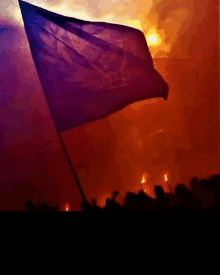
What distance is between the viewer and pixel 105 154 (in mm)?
4355

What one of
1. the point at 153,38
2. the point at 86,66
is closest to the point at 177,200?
the point at 86,66

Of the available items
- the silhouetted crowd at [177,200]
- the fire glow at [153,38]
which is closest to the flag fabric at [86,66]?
the fire glow at [153,38]

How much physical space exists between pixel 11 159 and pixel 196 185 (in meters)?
2.85

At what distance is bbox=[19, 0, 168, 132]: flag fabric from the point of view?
3.61 meters

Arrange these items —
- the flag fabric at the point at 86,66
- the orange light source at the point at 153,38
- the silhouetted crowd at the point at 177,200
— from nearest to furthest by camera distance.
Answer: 1. the silhouetted crowd at the point at 177,200
2. the flag fabric at the point at 86,66
3. the orange light source at the point at 153,38

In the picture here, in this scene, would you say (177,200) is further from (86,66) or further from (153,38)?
(153,38)

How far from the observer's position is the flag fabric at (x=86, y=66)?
3.61 m

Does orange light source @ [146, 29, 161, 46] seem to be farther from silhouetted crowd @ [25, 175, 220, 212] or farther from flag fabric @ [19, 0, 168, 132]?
silhouetted crowd @ [25, 175, 220, 212]

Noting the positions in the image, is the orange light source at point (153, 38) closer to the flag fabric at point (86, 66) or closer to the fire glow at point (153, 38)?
the fire glow at point (153, 38)

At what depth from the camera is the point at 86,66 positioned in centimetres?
383

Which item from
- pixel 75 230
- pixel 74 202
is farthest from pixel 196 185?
pixel 75 230

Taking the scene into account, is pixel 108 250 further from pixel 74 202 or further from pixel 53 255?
pixel 74 202

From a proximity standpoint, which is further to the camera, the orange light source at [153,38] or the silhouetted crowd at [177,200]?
the orange light source at [153,38]

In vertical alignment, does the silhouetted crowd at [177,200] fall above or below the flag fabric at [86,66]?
below
